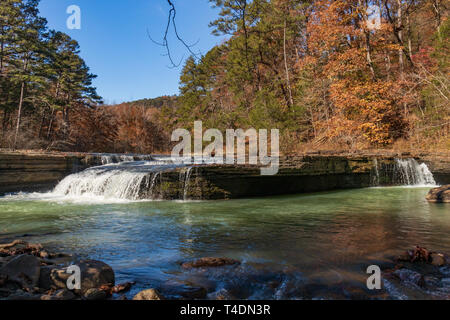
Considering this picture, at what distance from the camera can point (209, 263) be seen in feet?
10.7

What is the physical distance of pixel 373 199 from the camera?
8789 millimetres

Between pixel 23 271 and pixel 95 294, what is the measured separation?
770 millimetres

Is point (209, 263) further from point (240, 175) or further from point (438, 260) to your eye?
point (240, 175)

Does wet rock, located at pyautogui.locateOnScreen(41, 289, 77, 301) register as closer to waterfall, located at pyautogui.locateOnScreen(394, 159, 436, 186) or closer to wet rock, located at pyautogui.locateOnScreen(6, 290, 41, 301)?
wet rock, located at pyautogui.locateOnScreen(6, 290, 41, 301)

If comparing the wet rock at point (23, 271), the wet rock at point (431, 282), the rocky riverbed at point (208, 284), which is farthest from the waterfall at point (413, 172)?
the wet rock at point (23, 271)

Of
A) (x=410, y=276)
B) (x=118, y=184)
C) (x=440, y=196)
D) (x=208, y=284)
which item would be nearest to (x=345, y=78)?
(x=440, y=196)

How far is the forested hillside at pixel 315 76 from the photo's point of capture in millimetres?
15359

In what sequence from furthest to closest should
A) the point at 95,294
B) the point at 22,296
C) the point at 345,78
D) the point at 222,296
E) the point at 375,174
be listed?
1. the point at 345,78
2. the point at 375,174
3. the point at 222,296
4. the point at 95,294
5. the point at 22,296

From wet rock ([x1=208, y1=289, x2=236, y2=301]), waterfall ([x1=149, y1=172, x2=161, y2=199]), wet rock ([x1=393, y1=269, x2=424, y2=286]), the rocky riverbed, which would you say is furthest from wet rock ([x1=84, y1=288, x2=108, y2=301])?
waterfall ([x1=149, y1=172, x2=161, y2=199])

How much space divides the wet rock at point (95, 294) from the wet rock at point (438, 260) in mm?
3517

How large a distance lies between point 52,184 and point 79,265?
940 centimetres

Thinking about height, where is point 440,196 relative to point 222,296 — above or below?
above

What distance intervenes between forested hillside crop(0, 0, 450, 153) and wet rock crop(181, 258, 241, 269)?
10.9m

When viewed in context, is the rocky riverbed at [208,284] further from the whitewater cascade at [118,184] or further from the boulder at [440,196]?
the boulder at [440,196]
